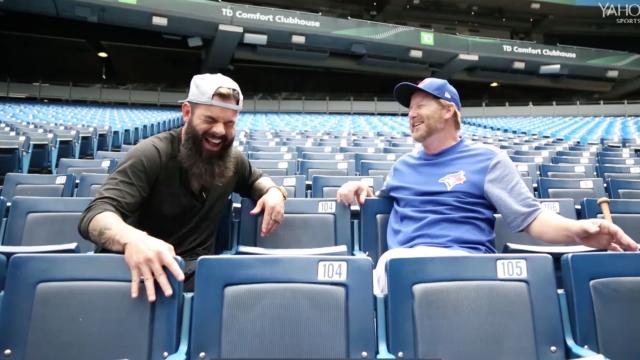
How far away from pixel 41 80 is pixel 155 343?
21685 millimetres

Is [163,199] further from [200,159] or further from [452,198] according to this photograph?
[452,198]

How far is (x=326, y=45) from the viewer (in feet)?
56.7

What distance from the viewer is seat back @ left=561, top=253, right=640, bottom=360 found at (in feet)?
4.50

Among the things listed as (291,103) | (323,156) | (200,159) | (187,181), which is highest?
(291,103)

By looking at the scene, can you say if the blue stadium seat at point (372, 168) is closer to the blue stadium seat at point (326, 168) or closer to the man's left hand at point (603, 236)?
the blue stadium seat at point (326, 168)

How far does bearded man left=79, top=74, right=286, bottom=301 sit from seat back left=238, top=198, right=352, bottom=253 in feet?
1.15

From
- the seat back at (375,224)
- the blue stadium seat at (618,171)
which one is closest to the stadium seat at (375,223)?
the seat back at (375,224)

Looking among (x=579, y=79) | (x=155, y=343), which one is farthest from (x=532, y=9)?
(x=155, y=343)

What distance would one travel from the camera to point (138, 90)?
18344 millimetres

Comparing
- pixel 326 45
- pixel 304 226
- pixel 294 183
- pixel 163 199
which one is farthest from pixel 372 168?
pixel 326 45

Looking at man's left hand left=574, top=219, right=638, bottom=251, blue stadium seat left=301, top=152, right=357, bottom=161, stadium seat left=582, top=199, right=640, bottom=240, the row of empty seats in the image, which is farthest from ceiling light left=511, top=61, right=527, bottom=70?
the row of empty seats

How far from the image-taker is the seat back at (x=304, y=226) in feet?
7.86

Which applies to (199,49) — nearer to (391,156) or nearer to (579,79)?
(391,156)

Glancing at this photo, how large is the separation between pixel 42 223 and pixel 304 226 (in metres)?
1.60
